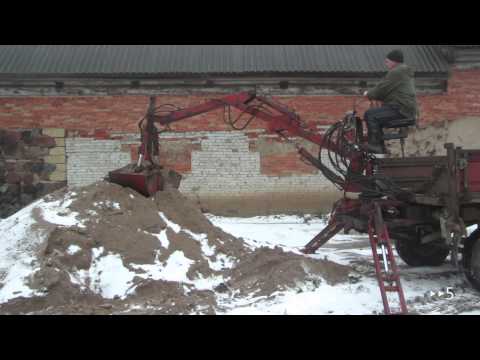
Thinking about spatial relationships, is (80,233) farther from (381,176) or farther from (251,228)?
(251,228)

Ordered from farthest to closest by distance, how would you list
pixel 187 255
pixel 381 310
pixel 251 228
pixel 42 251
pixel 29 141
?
pixel 29 141
pixel 251 228
pixel 187 255
pixel 42 251
pixel 381 310

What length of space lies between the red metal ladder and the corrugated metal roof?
7.07 meters

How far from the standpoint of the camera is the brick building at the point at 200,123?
1405 cm

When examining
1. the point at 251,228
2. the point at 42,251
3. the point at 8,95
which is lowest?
the point at 251,228

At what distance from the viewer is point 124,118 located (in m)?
14.1

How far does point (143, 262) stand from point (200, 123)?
22.7 ft

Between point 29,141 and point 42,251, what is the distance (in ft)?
24.4

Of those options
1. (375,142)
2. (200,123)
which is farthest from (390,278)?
(200,123)

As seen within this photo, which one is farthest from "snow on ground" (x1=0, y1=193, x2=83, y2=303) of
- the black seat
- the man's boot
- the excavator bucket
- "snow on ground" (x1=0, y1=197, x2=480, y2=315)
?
the black seat

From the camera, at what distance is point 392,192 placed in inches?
316

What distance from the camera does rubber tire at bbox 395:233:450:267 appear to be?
359 inches

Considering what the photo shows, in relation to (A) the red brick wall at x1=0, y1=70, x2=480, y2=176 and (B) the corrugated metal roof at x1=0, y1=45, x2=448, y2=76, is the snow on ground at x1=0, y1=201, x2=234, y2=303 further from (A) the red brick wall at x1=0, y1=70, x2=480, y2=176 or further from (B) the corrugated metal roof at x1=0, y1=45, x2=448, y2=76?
(B) the corrugated metal roof at x1=0, y1=45, x2=448, y2=76

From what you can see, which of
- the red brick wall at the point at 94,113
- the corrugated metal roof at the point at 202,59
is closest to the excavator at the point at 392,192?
the red brick wall at the point at 94,113

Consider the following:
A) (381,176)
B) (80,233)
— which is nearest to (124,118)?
(80,233)
